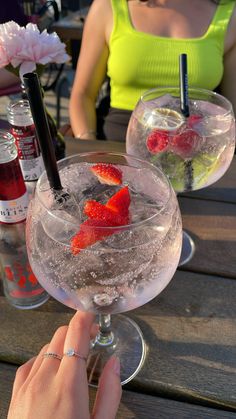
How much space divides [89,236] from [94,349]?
1.05ft

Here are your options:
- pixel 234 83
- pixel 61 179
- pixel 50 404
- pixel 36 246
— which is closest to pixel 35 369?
pixel 50 404

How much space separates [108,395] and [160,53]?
1311 mm

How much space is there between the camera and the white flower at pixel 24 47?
2.44ft

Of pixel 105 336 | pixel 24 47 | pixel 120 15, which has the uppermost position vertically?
pixel 24 47

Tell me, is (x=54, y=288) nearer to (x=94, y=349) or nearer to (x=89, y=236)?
(x=89, y=236)

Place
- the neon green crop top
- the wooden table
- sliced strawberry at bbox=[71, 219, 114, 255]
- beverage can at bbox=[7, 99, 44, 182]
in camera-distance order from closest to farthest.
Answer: sliced strawberry at bbox=[71, 219, 114, 255] < the wooden table < beverage can at bbox=[7, 99, 44, 182] < the neon green crop top

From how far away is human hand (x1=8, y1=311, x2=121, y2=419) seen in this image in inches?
20.3

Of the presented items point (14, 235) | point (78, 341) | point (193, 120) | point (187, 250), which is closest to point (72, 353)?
point (78, 341)

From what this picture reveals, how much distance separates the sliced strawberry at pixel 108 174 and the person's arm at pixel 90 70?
0.94m

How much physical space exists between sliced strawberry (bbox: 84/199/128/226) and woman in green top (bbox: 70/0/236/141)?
1.03 meters

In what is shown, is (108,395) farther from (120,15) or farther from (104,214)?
(120,15)

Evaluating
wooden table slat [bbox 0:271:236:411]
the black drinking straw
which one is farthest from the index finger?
the black drinking straw

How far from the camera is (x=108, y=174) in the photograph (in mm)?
640

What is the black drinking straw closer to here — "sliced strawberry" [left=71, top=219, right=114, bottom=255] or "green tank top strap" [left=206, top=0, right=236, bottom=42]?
"sliced strawberry" [left=71, top=219, right=114, bottom=255]
